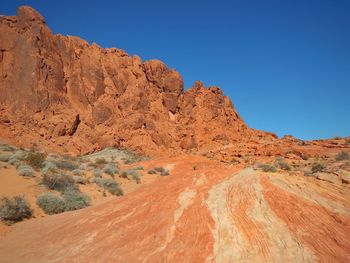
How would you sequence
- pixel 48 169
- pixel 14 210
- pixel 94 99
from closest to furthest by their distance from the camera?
pixel 14 210 → pixel 48 169 → pixel 94 99

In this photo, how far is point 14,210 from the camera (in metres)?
10.7

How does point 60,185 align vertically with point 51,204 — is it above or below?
above

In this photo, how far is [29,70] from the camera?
45094mm

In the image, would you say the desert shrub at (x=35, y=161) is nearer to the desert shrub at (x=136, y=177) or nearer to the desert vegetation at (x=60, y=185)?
the desert vegetation at (x=60, y=185)

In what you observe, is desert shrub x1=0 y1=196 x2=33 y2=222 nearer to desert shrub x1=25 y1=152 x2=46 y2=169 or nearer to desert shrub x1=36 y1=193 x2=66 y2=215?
desert shrub x1=36 y1=193 x2=66 y2=215

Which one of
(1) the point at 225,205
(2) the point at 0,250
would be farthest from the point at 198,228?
(2) the point at 0,250

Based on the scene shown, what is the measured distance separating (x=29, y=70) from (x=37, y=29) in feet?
21.1

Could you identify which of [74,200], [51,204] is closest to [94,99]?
[74,200]

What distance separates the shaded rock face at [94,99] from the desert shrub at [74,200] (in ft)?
95.9

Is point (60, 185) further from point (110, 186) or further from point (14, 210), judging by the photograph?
point (14, 210)

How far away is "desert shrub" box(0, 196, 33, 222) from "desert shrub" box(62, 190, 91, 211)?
61.8 inches

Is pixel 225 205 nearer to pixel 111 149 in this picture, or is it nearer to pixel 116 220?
pixel 116 220

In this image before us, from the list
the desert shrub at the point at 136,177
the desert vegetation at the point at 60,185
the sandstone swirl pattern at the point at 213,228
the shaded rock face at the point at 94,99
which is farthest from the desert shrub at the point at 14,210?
the shaded rock face at the point at 94,99

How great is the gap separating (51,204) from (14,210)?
66.0 inches
